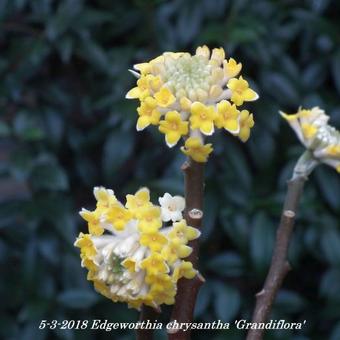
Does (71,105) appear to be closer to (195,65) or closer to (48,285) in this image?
(48,285)

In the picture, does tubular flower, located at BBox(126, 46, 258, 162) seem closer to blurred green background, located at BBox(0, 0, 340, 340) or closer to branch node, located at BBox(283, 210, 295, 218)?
branch node, located at BBox(283, 210, 295, 218)

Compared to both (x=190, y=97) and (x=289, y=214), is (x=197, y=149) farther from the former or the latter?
Answer: (x=289, y=214)

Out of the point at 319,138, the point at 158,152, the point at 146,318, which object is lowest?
the point at 158,152

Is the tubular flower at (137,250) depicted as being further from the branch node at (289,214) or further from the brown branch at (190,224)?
the branch node at (289,214)

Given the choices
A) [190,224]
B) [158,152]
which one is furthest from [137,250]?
[158,152]

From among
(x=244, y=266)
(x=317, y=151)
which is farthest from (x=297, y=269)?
(x=317, y=151)
